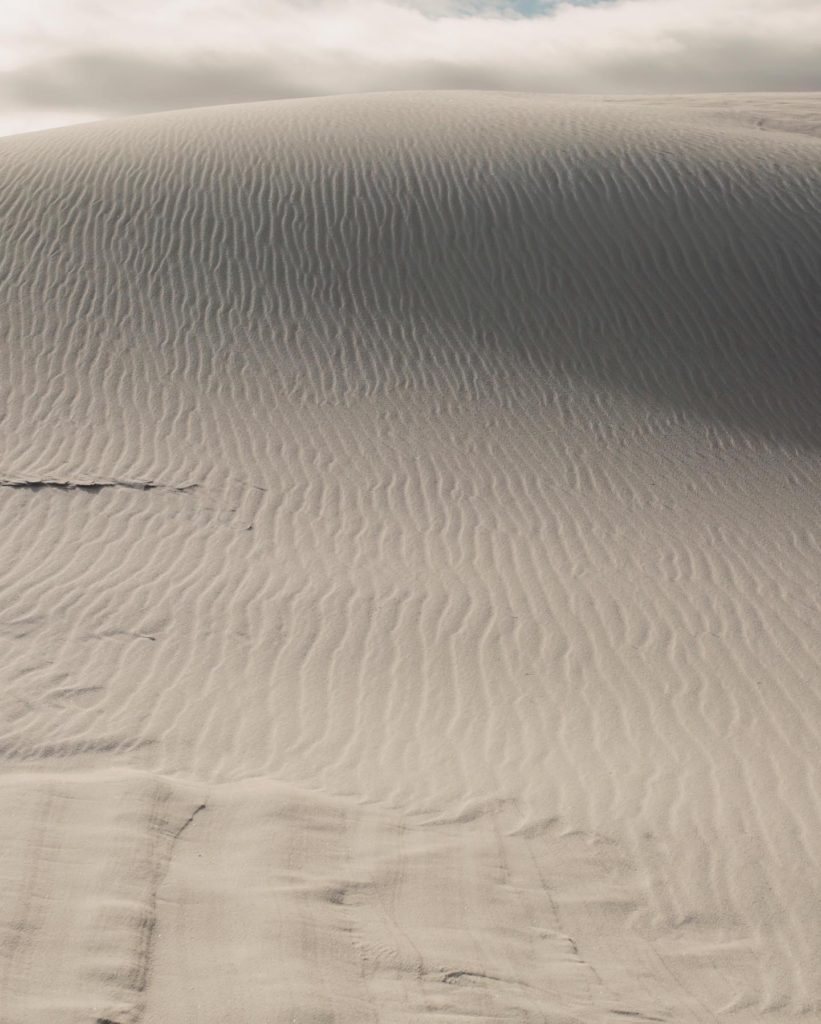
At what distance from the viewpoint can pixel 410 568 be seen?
7984mm

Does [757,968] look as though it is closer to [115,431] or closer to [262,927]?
[262,927]

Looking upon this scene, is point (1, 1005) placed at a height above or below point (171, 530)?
above

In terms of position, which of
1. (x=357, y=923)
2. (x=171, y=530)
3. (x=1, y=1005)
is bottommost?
(x=171, y=530)

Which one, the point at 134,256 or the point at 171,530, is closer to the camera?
the point at 171,530

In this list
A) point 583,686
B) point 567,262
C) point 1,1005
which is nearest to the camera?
point 1,1005

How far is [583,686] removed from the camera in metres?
6.41

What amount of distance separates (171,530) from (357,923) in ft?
16.9

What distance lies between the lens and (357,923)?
3684mm

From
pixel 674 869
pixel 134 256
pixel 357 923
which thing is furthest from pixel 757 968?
pixel 134 256

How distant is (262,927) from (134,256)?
1115cm

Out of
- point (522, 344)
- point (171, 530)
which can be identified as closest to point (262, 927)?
point (171, 530)

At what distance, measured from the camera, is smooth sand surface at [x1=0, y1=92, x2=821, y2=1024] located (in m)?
3.70

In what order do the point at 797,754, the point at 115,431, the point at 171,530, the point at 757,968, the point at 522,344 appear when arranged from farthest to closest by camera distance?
the point at 522,344 → the point at 115,431 → the point at 171,530 → the point at 797,754 → the point at 757,968

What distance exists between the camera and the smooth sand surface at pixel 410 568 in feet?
12.1
